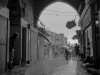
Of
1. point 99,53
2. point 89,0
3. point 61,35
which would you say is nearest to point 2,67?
point 99,53

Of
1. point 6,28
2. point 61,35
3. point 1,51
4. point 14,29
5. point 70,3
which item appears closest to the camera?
point 1,51

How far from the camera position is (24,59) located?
1139 cm

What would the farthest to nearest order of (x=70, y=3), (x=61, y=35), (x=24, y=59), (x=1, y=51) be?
(x=61, y=35) < (x=70, y=3) < (x=24, y=59) < (x=1, y=51)

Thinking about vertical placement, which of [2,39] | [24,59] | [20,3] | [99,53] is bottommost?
[24,59]

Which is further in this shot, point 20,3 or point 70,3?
point 70,3

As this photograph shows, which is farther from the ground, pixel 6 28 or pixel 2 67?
pixel 6 28

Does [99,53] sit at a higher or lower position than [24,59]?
higher

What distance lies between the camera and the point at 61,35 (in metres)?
53.5

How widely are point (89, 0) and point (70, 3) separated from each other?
11.1 metres

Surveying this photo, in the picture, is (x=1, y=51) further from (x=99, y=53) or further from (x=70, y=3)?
(x=70, y=3)

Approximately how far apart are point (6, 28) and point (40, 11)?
11.1 metres

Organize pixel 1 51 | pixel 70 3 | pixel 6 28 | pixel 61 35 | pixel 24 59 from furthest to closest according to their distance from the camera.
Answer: pixel 61 35
pixel 70 3
pixel 24 59
pixel 6 28
pixel 1 51

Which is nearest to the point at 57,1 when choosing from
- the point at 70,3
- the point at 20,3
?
the point at 70,3

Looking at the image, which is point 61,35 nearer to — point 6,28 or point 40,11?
point 40,11
